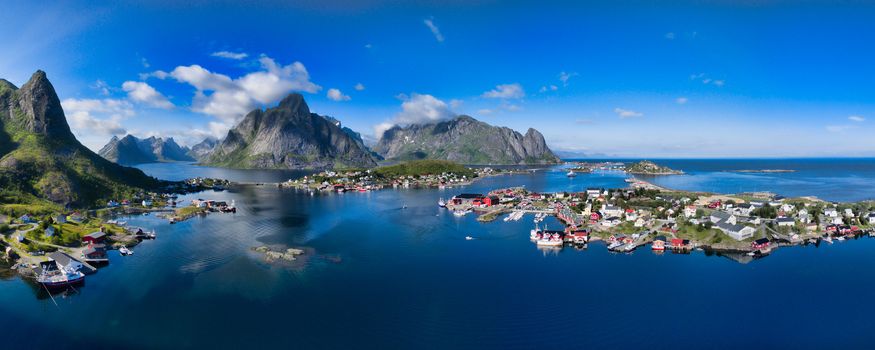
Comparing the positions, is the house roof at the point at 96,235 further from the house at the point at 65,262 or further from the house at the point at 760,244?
the house at the point at 760,244

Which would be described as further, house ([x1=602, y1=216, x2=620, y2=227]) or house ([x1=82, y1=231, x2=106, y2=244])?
house ([x1=602, y1=216, x2=620, y2=227])

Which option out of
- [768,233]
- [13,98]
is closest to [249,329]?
[768,233]

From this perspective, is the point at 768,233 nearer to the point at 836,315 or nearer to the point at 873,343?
the point at 836,315

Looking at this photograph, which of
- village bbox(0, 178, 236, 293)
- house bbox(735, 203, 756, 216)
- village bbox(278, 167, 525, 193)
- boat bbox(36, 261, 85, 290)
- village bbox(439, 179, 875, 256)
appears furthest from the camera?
village bbox(278, 167, 525, 193)

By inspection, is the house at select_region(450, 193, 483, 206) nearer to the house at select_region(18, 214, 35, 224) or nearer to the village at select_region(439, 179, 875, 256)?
the village at select_region(439, 179, 875, 256)

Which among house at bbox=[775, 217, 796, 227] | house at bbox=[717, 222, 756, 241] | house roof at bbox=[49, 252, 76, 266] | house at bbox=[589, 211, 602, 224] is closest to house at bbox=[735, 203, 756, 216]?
house at bbox=[775, 217, 796, 227]

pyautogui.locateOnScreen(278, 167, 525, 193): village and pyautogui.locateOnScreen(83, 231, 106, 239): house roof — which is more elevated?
pyautogui.locateOnScreen(278, 167, 525, 193): village

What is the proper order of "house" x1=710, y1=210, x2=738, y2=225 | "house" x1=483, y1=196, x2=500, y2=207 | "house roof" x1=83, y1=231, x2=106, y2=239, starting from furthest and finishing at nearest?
"house" x1=483, y1=196, x2=500, y2=207 < "house" x1=710, y1=210, x2=738, y2=225 < "house roof" x1=83, y1=231, x2=106, y2=239
